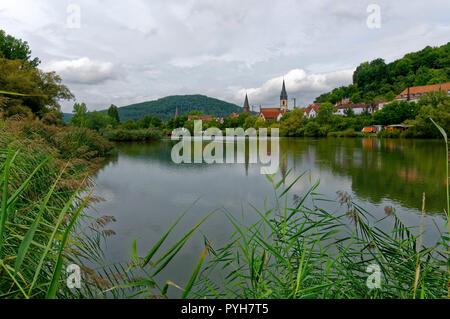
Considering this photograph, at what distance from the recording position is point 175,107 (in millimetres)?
97250

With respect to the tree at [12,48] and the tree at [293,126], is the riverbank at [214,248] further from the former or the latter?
the tree at [293,126]

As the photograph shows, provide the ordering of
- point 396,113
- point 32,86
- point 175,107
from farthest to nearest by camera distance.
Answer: point 175,107
point 396,113
point 32,86

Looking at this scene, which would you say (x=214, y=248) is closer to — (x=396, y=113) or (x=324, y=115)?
(x=396, y=113)

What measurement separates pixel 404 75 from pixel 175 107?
71.7 m

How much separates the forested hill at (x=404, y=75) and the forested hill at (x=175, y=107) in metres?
55.7

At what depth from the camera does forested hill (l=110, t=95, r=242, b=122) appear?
8312 centimetres

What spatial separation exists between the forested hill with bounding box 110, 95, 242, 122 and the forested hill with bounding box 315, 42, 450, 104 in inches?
2191

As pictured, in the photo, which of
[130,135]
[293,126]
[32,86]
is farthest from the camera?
[293,126]

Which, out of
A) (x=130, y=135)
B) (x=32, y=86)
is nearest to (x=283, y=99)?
(x=130, y=135)

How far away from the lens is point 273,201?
17.0 ft

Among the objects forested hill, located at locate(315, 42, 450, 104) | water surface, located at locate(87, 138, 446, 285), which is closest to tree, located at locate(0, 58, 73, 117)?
water surface, located at locate(87, 138, 446, 285)

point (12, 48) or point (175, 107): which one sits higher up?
point (175, 107)

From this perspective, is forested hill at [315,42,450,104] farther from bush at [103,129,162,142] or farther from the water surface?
the water surface
